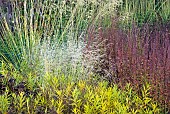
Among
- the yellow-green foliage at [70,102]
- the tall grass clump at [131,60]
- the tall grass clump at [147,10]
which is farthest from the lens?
the tall grass clump at [147,10]

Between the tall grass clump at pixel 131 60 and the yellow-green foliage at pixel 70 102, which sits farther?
the tall grass clump at pixel 131 60

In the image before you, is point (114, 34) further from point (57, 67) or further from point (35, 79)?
point (35, 79)

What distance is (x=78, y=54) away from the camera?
4895 millimetres

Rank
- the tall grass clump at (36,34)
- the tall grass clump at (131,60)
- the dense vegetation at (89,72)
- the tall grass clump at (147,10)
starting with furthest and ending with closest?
the tall grass clump at (147,10) < the tall grass clump at (36,34) < the tall grass clump at (131,60) < the dense vegetation at (89,72)

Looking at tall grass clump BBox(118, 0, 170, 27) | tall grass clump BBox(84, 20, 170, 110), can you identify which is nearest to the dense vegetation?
tall grass clump BBox(84, 20, 170, 110)

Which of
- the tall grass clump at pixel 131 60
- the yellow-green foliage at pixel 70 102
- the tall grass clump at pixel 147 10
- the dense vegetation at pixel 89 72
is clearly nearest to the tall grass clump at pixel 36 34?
the dense vegetation at pixel 89 72

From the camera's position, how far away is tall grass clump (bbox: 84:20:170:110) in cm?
397

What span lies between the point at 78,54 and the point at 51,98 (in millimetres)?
1286

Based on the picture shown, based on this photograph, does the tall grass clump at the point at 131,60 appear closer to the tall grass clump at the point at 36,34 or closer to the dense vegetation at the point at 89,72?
the dense vegetation at the point at 89,72

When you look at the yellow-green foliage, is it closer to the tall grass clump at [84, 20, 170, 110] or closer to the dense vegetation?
the dense vegetation

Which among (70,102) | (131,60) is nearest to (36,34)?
(131,60)

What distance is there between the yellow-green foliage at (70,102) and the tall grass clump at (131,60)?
0.27 meters

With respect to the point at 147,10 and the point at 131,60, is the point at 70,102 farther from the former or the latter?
the point at 147,10

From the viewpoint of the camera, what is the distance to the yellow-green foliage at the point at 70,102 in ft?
11.1
